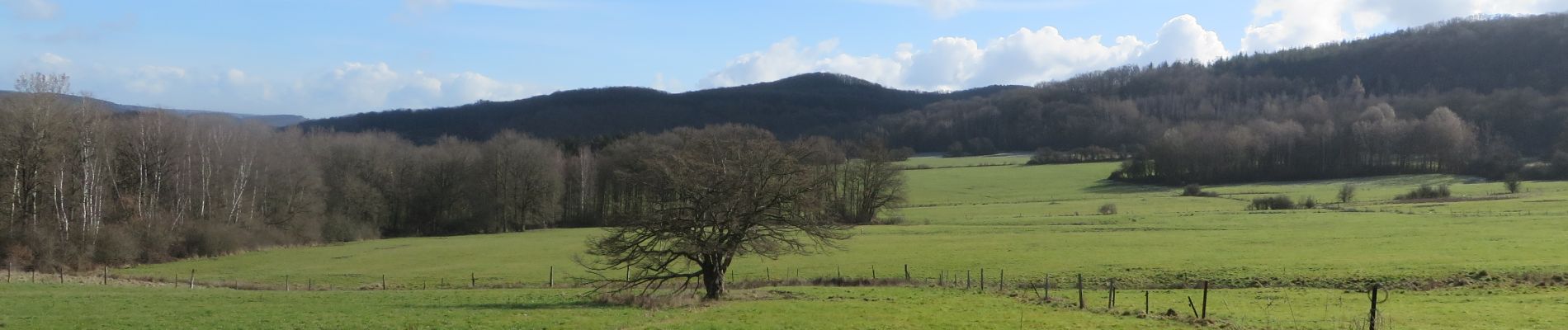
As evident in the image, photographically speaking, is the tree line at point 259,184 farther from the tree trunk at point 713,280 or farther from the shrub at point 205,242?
the tree trunk at point 713,280

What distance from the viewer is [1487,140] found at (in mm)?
134750

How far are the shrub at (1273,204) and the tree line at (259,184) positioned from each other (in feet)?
104

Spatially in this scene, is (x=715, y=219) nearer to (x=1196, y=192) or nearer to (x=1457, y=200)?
(x=1457, y=200)

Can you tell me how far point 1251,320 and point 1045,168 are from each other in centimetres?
11414

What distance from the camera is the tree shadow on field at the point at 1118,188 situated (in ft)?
361

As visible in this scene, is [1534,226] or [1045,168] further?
[1045,168]

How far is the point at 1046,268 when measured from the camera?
42.5 m

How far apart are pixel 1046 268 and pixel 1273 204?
50027 mm

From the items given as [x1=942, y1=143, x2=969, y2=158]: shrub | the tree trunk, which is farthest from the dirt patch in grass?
[x1=942, y1=143, x2=969, y2=158]: shrub

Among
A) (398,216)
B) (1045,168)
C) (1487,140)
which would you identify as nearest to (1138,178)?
(1045,168)

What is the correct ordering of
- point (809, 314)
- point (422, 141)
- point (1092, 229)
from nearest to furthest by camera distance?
point (809, 314), point (1092, 229), point (422, 141)

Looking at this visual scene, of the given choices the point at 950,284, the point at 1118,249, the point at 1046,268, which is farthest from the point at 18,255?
the point at 1118,249

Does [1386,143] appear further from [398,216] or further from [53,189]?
[53,189]

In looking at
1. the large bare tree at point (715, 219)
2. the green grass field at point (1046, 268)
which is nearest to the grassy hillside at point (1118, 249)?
the green grass field at point (1046, 268)
